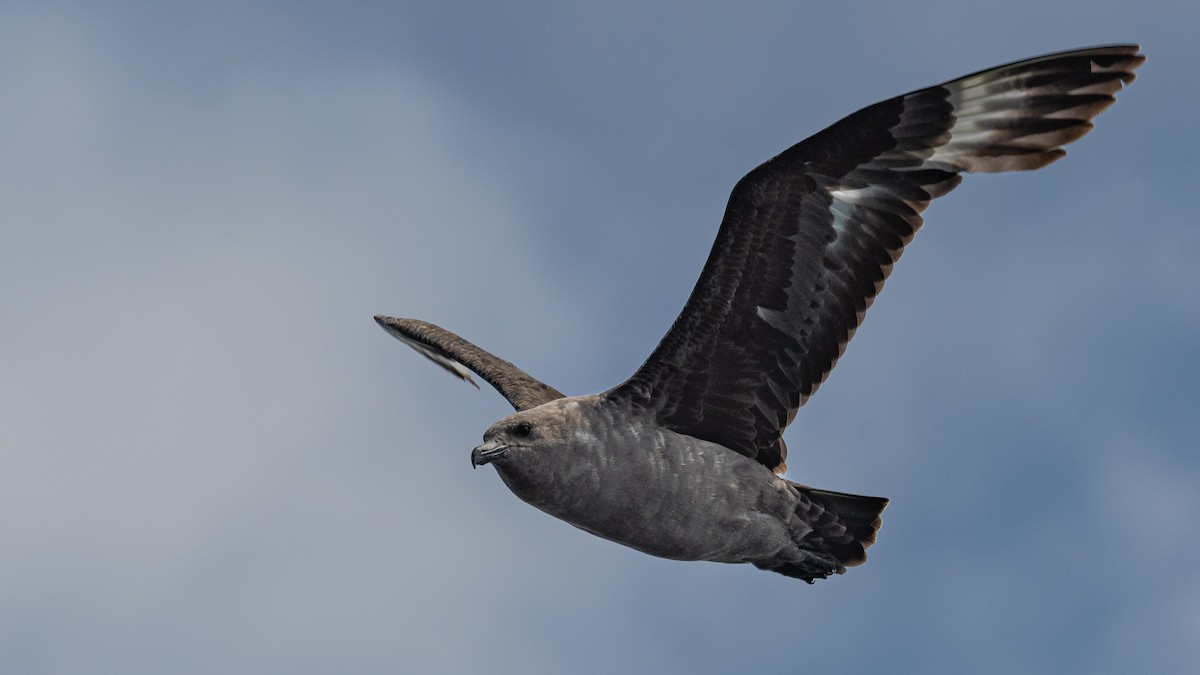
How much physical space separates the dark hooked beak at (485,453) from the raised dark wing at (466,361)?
5.07ft

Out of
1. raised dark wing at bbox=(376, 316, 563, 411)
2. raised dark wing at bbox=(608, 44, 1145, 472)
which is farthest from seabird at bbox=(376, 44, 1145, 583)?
raised dark wing at bbox=(376, 316, 563, 411)

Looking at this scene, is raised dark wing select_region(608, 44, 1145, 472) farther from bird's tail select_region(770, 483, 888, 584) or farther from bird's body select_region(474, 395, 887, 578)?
Result: bird's tail select_region(770, 483, 888, 584)

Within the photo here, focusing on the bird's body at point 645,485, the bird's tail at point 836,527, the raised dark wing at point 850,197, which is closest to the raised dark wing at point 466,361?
the bird's body at point 645,485

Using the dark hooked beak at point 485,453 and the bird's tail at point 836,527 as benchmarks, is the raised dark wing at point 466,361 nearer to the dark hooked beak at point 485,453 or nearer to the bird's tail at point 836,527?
the dark hooked beak at point 485,453

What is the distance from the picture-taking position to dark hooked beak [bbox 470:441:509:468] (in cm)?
1145

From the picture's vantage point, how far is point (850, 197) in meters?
11.6

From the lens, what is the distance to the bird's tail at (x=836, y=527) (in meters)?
12.2

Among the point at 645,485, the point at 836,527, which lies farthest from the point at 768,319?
the point at 836,527

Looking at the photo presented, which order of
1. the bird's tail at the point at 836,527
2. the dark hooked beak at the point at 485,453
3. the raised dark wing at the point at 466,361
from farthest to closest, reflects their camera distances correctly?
the raised dark wing at the point at 466,361
the bird's tail at the point at 836,527
the dark hooked beak at the point at 485,453

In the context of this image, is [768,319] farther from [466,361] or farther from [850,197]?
[466,361]

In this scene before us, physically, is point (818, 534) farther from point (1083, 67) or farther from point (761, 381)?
point (1083, 67)

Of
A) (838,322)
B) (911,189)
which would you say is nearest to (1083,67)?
(911,189)

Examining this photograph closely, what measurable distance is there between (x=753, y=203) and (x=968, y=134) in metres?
1.60

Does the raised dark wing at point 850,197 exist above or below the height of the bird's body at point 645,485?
above
